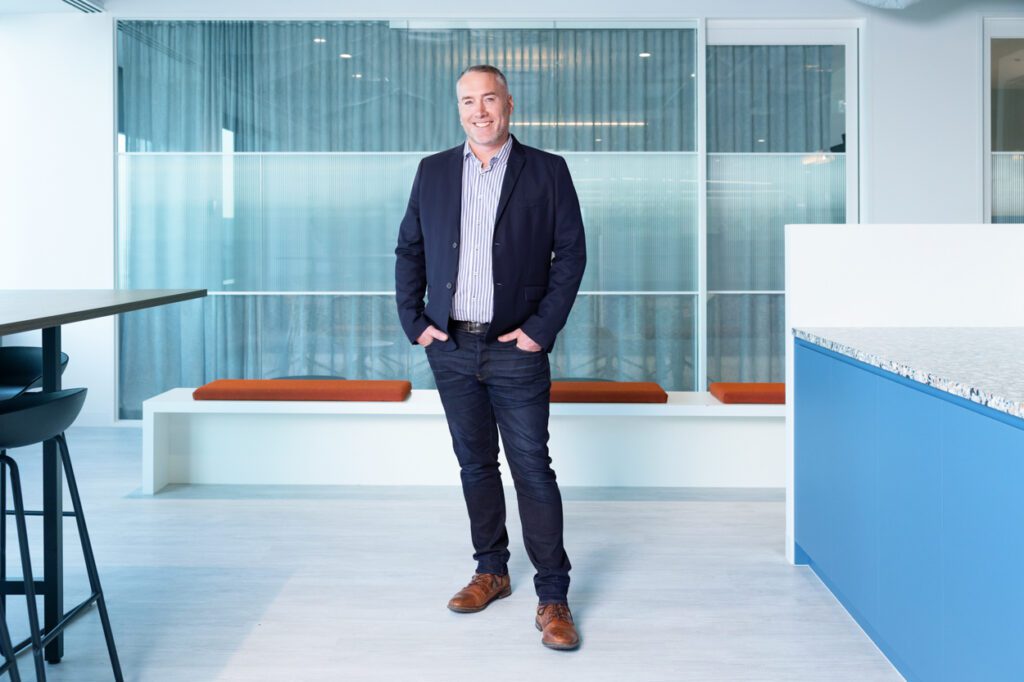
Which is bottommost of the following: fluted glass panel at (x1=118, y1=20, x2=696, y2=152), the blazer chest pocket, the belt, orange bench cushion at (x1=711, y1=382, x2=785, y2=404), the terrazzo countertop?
orange bench cushion at (x1=711, y1=382, x2=785, y2=404)

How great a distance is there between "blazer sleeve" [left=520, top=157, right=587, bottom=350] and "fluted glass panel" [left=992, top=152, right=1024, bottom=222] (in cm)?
438

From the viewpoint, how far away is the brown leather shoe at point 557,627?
8.51ft

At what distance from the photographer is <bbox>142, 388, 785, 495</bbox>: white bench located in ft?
14.9

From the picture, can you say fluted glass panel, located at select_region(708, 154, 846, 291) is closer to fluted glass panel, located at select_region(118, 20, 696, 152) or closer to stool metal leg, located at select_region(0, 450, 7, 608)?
fluted glass panel, located at select_region(118, 20, 696, 152)

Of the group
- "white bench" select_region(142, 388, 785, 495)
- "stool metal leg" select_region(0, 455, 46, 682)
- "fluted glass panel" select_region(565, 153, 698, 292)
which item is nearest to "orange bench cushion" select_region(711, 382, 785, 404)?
"white bench" select_region(142, 388, 785, 495)

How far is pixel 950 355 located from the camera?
2312mm

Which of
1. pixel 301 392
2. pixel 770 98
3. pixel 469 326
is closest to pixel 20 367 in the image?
pixel 301 392

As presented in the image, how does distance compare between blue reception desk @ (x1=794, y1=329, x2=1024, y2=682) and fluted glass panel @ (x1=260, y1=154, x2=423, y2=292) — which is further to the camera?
fluted glass panel @ (x1=260, y1=154, x2=423, y2=292)

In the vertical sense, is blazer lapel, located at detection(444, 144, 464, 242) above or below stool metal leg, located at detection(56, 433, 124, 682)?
above

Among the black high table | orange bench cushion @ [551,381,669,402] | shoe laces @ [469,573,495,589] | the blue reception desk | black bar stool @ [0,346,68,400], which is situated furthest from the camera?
orange bench cushion @ [551,381,669,402]

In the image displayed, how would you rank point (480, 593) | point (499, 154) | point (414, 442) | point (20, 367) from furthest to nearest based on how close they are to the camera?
point (414, 442)
point (20, 367)
point (480, 593)
point (499, 154)

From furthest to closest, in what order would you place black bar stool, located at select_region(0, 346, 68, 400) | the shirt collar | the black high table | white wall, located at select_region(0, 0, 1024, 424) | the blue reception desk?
white wall, located at select_region(0, 0, 1024, 424) < black bar stool, located at select_region(0, 346, 68, 400) < the shirt collar < the black high table < the blue reception desk

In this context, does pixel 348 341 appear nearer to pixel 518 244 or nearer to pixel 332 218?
pixel 332 218

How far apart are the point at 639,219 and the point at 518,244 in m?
3.39
